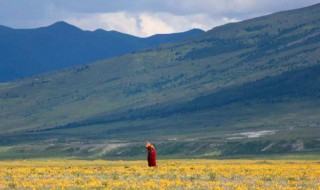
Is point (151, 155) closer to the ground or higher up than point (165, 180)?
higher up

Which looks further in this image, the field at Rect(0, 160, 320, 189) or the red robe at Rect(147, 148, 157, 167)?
the red robe at Rect(147, 148, 157, 167)

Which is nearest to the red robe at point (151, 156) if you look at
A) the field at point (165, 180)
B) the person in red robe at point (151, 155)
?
the person in red robe at point (151, 155)

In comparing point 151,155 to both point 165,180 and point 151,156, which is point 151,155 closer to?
point 151,156

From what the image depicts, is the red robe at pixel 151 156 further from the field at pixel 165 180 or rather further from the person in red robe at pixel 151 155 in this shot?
the field at pixel 165 180

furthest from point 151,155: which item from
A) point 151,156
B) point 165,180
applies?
point 165,180

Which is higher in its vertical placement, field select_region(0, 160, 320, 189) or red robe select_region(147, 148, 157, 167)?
red robe select_region(147, 148, 157, 167)

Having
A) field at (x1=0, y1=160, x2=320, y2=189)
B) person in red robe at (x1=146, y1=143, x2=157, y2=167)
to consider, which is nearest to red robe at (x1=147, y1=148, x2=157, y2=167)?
person in red robe at (x1=146, y1=143, x2=157, y2=167)

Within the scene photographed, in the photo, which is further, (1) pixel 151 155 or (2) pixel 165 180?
(1) pixel 151 155

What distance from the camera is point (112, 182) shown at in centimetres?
4288

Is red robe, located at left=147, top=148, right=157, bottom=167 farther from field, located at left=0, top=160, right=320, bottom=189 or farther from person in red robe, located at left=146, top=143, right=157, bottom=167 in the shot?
field, located at left=0, top=160, right=320, bottom=189

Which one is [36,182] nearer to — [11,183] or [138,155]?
[11,183]

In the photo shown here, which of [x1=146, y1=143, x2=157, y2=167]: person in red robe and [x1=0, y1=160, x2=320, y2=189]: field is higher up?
[x1=146, y1=143, x2=157, y2=167]: person in red robe

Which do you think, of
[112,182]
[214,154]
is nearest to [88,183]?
[112,182]

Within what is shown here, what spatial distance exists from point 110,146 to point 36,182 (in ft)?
483
